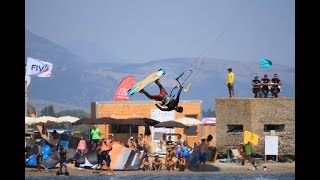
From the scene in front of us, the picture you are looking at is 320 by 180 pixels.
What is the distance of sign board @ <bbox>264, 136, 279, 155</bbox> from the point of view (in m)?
44.0

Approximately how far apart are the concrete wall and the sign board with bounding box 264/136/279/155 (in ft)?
1.05

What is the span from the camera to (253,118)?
147 ft

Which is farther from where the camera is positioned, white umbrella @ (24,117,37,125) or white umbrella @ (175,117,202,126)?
white umbrella @ (24,117,37,125)

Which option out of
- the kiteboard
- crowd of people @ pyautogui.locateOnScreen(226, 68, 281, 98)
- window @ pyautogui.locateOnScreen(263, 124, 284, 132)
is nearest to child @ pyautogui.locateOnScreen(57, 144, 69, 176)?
the kiteboard

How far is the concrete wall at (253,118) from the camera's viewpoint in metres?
44.6

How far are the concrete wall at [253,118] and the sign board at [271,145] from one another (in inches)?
12.6

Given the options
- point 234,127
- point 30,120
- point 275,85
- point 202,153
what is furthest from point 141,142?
point 30,120

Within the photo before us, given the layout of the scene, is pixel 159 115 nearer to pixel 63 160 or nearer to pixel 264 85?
pixel 264 85

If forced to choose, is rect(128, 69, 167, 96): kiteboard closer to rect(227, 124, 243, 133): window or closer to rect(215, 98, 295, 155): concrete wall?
rect(215, 98, 295, 155): concrete wall

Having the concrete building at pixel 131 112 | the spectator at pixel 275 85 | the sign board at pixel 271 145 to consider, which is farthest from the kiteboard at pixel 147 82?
the concrete building at pixel 131 112

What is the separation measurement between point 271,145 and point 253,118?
54.3 inches

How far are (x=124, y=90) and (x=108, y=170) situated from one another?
14.3 m
